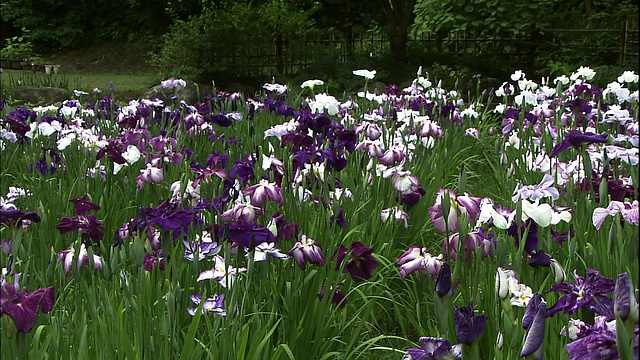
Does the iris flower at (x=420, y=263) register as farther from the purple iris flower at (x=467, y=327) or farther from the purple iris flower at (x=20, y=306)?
the purple iris flower at (x=20, y=306)

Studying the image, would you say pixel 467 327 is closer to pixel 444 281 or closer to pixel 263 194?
pixel 444 281

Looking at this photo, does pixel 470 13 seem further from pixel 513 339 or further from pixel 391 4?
pixel 513 339

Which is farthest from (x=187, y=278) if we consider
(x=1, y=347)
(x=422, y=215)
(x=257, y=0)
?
(x=257, y=0)

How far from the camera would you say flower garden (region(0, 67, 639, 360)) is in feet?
4.67

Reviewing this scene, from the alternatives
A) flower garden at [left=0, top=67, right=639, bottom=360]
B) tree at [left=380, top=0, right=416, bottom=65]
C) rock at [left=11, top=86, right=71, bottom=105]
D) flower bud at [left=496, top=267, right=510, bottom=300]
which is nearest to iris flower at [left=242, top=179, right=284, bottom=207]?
flower garden at [left=0, top=67, right=639, bottom=360]

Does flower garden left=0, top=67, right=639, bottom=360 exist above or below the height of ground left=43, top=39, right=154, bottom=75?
above

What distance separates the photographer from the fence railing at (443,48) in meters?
11.8

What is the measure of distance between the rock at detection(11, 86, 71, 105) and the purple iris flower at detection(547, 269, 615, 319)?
27.8 ft

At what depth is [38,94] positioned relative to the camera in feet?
29.7

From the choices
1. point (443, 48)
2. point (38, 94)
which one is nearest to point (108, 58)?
point (443, 48)

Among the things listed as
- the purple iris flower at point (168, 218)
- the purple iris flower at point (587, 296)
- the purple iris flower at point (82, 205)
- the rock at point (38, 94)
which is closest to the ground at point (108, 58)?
the rock at point (38, 94)

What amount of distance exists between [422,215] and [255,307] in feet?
4.89

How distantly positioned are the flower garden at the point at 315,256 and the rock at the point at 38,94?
5375 mm

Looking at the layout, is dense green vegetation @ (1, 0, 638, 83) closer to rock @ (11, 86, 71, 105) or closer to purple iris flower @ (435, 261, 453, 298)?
rock @ (11, 86, 71, 105)
